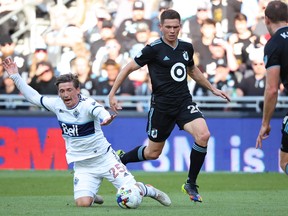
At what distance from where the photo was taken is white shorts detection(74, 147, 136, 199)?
1103 cm

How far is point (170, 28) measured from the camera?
11.7m

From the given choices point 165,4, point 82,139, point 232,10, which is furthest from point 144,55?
point 165,4

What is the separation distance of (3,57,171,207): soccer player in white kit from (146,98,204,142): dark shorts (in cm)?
115

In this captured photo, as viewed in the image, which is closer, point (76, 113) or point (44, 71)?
point (76, 113)

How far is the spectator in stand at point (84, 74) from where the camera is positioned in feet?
61.8

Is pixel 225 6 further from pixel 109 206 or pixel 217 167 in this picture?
pixel 109 206

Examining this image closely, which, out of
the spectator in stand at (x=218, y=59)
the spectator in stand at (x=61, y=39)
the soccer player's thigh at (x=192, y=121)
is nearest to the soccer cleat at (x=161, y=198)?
the soccer player's thigh at (x=192, y=121)

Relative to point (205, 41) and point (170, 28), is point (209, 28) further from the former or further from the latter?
point (170, 28)

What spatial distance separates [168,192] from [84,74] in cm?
548

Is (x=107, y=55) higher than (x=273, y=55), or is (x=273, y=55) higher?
(x=273, y=55)

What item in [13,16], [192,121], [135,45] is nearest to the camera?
[192,121]

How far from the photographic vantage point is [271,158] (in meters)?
19.1

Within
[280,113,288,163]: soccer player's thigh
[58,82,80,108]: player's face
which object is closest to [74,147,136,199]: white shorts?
[58,82,80,108]: player's face

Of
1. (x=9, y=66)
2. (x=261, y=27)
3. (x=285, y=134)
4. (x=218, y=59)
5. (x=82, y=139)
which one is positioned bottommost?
(x=218, y=59)
